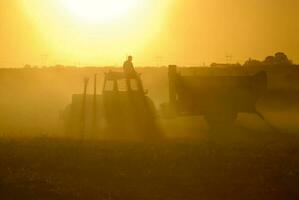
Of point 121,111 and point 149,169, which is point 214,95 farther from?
point 149,169

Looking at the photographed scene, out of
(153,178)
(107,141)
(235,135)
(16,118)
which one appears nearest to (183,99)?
(235,135)

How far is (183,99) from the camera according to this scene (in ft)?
100

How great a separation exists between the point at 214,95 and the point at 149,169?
1341 centimetres

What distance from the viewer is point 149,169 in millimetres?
17609

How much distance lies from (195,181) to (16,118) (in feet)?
76.2

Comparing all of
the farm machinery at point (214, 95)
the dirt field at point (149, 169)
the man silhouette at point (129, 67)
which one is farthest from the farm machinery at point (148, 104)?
the dirt field at point (149, 169)

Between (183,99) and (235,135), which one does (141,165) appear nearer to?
(235,135)

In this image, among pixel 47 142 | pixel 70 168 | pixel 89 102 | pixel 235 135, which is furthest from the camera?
pixel 89 102

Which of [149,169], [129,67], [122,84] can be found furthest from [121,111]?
[149,169]

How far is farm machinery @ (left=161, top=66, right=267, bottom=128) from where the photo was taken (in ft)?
99.8

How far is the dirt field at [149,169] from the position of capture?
14984mm

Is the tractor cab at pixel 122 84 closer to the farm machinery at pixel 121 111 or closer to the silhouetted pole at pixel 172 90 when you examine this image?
the farm machinery at pixel 121 111

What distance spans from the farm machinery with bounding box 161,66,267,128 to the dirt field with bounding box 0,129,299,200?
6.50 m

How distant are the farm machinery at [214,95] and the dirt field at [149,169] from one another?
650 cm
